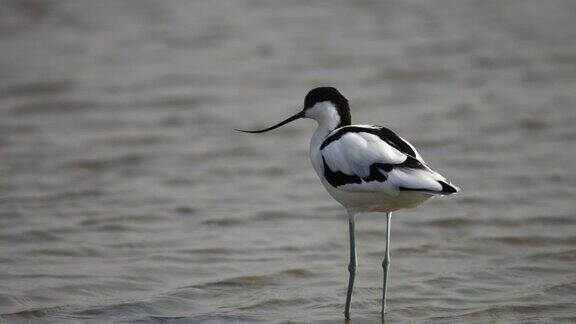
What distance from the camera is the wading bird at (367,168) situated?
5.92 m

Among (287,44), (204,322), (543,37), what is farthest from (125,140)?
(543,37)

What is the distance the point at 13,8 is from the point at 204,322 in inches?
364

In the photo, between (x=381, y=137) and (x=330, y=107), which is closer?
(x=381, y=137)

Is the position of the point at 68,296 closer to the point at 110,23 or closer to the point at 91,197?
the point at 91,197

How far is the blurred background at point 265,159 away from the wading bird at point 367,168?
72 cm

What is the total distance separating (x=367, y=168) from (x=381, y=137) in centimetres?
24

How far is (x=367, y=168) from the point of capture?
609cm

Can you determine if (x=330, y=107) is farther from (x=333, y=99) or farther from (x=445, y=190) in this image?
(x=445, y=190)

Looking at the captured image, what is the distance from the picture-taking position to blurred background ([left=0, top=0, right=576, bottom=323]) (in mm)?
6816

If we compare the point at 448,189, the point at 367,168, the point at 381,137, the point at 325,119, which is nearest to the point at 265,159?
the point at 325,119

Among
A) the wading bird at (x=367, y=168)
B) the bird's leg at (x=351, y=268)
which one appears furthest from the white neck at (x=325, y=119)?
the bird's leg at (x=351, y=268)

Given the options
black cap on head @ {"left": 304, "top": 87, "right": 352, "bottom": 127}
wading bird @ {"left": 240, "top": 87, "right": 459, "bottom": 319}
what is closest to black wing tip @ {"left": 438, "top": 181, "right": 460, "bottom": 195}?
wading bird @ {"left": 240, "top": 87, "right": 459, "bottom": 319}

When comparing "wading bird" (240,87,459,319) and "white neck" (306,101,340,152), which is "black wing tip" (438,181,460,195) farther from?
"white neck" (306,101,340,152)

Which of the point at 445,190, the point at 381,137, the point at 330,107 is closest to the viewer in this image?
the point at 445,190
